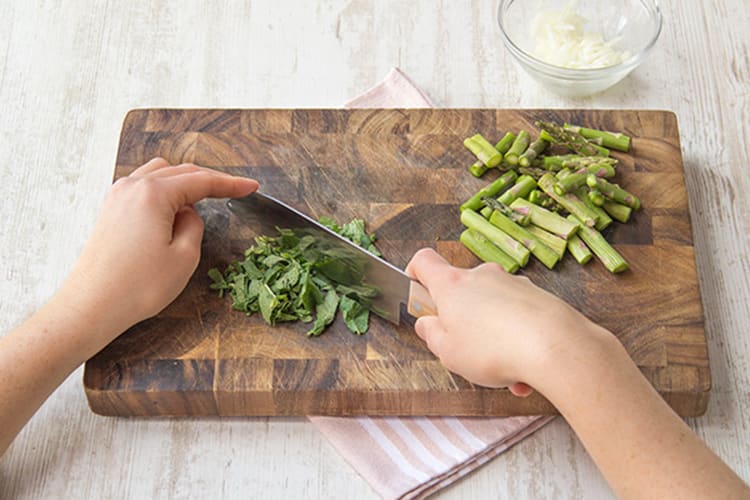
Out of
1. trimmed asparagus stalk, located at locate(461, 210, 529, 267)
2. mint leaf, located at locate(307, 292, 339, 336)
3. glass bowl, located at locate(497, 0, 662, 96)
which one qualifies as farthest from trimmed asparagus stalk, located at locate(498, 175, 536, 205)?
mint leaf, located at locate(307, 292, 339, 336)

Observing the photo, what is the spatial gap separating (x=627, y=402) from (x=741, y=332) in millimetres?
721

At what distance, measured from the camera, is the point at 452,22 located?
3.03m

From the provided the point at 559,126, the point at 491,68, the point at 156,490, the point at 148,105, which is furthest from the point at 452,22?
the point at 156,490

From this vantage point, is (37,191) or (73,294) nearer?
(73,294)

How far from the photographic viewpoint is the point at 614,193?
7.87 ft

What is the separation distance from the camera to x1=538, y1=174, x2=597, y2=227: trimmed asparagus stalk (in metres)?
2.37

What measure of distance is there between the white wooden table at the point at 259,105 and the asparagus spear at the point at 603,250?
34 centimetres

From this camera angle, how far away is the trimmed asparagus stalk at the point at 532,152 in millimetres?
2465

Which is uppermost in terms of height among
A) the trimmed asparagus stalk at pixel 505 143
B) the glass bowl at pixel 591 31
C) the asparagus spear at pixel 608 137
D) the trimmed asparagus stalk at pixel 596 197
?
the glass bowl at pixel 591 31

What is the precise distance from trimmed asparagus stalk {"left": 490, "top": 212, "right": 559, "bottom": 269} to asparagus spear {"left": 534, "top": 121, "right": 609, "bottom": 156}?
311 mm

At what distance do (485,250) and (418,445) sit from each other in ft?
1.78

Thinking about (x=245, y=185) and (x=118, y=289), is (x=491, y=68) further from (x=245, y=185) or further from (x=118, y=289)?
(x=118, y=289)

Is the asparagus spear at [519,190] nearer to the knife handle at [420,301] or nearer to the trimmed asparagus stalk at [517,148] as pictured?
the trimmed asparagus stalk at [517,148]

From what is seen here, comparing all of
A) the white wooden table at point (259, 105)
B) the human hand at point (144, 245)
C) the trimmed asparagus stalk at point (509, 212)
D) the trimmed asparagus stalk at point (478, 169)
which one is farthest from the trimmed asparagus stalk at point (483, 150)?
the human hand at point (144, 245)
